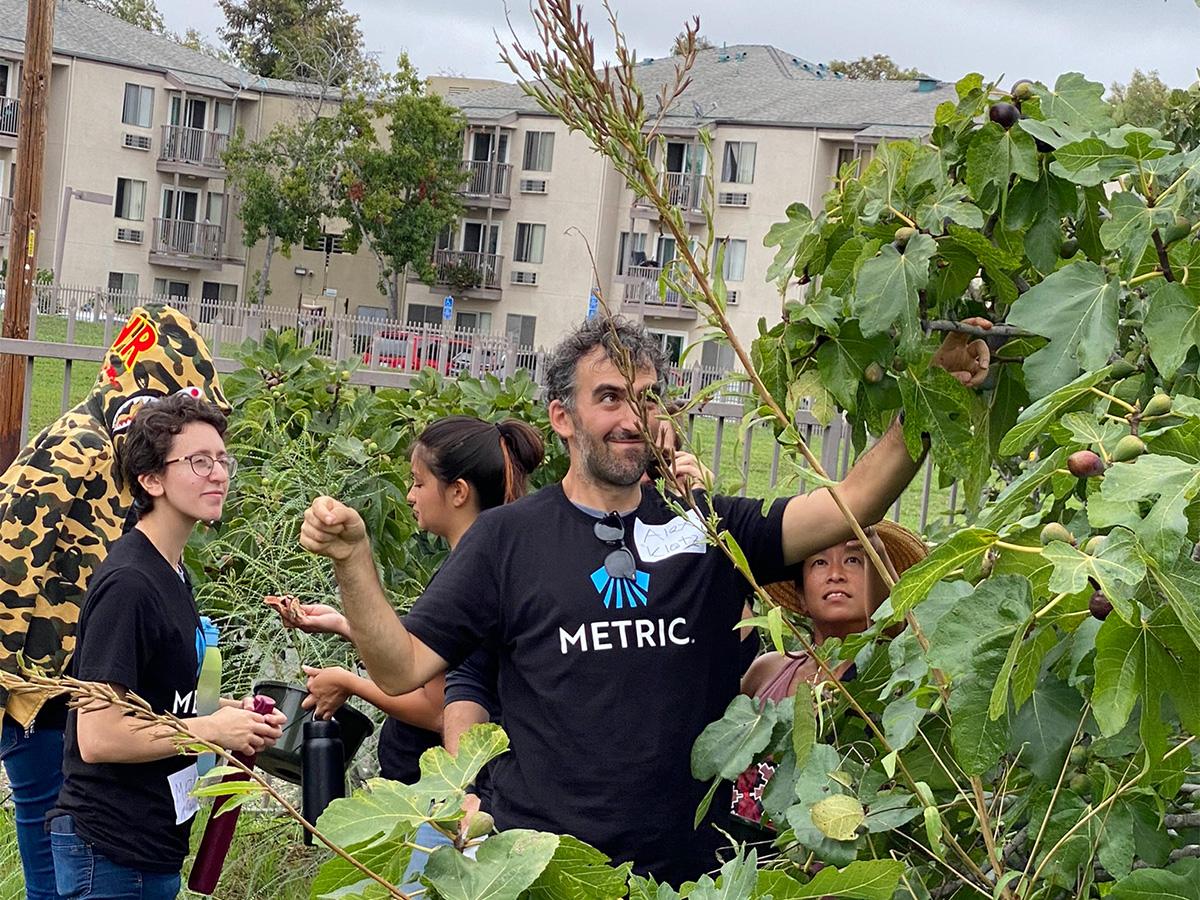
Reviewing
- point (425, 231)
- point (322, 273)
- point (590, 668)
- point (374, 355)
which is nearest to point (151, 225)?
point (322, 273)

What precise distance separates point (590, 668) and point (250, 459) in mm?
3308

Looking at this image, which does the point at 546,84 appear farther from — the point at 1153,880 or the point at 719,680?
the point at 719,680

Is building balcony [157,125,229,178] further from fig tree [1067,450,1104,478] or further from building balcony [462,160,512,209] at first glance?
fig tree [1067,450,1104,478]

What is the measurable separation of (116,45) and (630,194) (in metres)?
18.5

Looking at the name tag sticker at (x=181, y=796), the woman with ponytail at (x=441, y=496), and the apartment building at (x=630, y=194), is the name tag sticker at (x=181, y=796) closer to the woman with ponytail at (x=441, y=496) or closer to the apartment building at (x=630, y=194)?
the woman with ponytail at (x=441, y=496)

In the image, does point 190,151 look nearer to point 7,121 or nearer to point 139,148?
point 139,148

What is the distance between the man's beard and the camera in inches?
122

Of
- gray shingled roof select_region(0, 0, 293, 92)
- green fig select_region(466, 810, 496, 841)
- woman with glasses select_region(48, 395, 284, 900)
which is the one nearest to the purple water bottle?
woman with glasses select_region(48, 395, 284, 900)

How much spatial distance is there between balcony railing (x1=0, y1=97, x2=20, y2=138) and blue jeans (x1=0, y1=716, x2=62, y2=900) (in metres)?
48.2

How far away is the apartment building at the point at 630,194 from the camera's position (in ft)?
154

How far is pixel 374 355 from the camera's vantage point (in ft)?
120

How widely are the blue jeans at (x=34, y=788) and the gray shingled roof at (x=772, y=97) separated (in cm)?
4054

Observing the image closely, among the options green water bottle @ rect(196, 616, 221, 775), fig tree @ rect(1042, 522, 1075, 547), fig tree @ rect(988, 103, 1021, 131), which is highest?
fig tree @ rect(988, 103, 1021, 131)

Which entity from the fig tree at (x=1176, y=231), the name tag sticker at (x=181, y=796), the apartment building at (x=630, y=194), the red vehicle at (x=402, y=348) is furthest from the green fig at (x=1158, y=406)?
the apartment building at (x=630, y=194)
